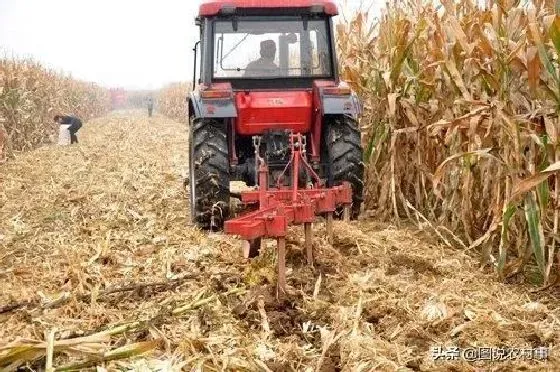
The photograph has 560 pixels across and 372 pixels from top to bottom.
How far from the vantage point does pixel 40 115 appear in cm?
1686

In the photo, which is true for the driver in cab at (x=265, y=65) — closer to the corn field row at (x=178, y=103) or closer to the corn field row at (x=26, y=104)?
the corn field row at (x=26, y=104)

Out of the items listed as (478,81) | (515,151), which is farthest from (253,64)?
(515,151)

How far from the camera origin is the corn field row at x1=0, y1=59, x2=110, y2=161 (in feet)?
44.7

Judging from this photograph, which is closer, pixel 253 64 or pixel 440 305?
pixel 440 305

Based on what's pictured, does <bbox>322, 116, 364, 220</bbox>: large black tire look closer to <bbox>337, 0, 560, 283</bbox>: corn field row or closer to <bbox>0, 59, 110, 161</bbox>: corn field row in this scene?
<bbox>337, 0, 560, 283</bbox>: corn field row

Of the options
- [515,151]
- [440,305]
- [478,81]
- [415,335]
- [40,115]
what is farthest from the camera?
[40,115]

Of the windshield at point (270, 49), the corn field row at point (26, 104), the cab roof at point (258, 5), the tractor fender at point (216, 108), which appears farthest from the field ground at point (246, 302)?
the corn field row at point (26, 104)

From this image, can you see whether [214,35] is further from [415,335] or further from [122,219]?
[415,335]

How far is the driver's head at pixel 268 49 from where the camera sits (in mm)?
5797

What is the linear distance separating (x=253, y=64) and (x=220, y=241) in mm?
1742

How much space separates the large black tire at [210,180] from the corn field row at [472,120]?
4.77 feet

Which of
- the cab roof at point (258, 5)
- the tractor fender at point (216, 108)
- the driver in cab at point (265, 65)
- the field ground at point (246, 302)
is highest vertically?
the cab roof at point (258, 5)

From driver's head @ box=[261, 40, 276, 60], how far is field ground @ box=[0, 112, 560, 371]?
1.70 metres

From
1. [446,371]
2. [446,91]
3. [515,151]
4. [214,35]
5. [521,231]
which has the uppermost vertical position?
[214,35]
